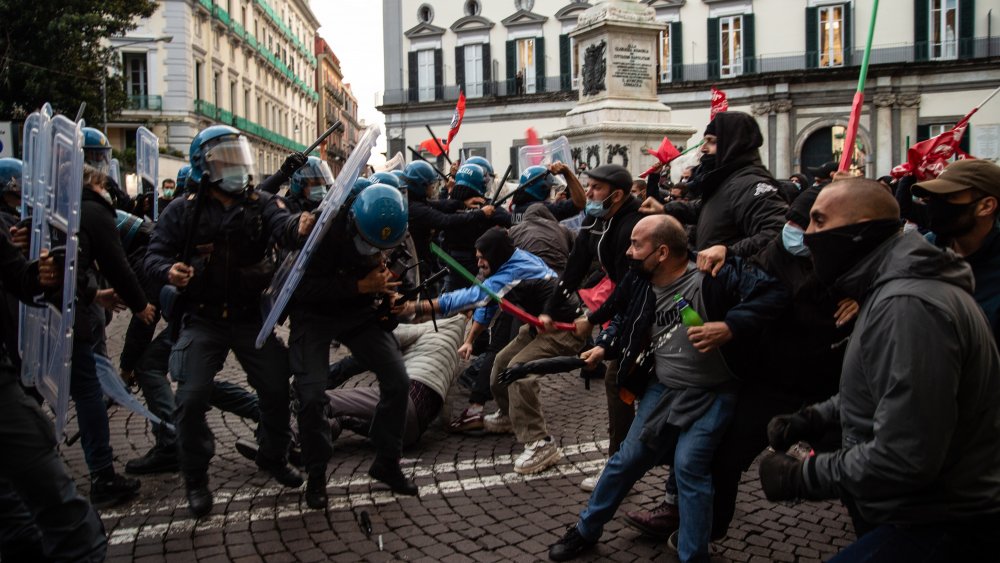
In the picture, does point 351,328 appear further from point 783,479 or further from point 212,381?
point 783,479

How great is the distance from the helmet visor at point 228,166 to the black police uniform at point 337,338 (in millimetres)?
623

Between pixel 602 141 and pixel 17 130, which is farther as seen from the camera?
pixel 17 130

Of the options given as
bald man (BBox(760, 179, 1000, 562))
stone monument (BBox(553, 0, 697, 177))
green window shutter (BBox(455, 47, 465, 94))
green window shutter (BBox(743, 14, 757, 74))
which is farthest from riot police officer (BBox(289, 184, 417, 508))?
green window shutter (BBox(455, 47, 465, 94))

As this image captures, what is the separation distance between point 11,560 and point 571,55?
34027mm

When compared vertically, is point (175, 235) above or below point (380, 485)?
above

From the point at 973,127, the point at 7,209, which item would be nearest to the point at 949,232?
the point at 7,209

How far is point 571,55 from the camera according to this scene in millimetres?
35250

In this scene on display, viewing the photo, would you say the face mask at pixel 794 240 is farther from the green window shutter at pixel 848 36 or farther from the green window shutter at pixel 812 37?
the green window shutter at pixel 812 37

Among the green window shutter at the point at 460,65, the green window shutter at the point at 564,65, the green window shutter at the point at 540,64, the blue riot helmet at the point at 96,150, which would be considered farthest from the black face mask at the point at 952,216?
the green window shutter at the point at 460,65

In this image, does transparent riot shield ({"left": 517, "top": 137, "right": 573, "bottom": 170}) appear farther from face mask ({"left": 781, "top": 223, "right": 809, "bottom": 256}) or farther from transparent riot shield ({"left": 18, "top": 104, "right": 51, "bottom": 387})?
transparent riot shield ({"left": 18, "top": 104, "right": 51, "bottom": 387})

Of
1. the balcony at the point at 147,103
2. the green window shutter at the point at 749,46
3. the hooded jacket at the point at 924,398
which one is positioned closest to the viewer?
the hooded jacket at the point at 924,398

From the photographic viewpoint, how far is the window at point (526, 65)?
36.3m

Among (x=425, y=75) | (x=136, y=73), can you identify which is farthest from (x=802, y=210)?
(x=136, y=73)

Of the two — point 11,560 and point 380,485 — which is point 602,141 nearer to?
point 380,485
